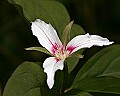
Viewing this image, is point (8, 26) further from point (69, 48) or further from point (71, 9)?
point (69, 48)

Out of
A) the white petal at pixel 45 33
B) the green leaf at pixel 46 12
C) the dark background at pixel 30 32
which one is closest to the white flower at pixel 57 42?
the white petal at pixel 45 33

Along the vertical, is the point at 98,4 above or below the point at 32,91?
above

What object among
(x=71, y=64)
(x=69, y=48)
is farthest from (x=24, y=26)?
(x=69, y=48)

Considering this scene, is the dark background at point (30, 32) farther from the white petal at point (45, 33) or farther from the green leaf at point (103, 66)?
the white petal at point (45, 33)

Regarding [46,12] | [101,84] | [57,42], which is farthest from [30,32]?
[101,84]

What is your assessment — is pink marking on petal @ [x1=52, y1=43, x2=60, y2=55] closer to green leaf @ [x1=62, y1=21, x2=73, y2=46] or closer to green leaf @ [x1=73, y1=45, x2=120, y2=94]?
green leaf @ [x1=62, y1=21, x2=73, y2=46]

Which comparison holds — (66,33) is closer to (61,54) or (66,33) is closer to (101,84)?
(61,54)

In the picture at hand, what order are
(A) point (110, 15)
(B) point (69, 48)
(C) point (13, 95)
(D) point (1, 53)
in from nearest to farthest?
(C) point (13, 95) → (B) point (69, 48) → (D) point (1, 53) → (A) point (110, 15)

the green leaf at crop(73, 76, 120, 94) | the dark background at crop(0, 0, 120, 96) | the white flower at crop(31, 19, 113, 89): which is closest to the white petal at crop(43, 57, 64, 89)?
the white flower at crop(31, 19, 113, 89)
